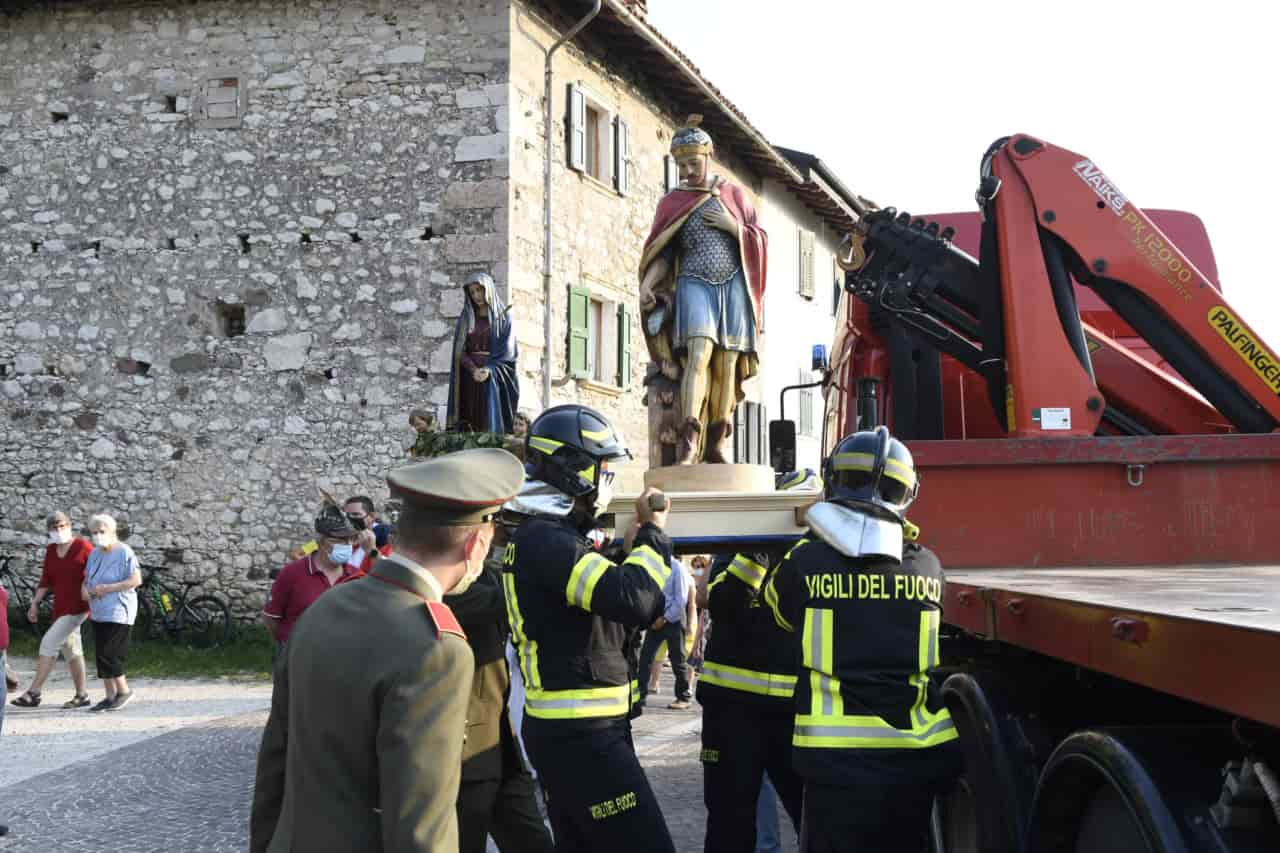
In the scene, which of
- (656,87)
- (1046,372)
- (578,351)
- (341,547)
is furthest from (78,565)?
(656,87)

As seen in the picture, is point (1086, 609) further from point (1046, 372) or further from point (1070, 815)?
point (1046, 372)

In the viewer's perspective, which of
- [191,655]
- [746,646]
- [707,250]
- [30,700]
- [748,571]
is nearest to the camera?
[746,646]

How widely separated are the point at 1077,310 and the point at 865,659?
8.68ft

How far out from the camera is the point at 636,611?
4141 mm

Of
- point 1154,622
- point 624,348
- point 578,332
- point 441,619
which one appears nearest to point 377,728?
point 441,619

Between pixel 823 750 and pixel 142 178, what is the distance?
15522mm

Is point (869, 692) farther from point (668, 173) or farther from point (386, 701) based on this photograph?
point (668, 173)

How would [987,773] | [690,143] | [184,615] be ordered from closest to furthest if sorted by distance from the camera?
[987,773], [690,143], [184,615]

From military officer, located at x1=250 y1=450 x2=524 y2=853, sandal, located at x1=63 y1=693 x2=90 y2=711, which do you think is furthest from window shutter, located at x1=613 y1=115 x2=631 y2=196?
military officer, located at x1=250 y1=450 x2=524 y2=853

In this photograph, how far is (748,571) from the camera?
543 cm

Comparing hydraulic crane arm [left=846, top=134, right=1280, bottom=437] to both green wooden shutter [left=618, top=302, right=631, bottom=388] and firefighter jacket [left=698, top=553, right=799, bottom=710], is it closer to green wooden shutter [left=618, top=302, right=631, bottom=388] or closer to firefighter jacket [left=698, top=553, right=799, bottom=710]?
firefighter jacket [left=698, top=553, right=799, bottom=710]

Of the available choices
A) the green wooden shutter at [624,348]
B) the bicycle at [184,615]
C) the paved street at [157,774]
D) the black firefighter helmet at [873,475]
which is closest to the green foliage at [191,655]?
the bicycle at [184,615]

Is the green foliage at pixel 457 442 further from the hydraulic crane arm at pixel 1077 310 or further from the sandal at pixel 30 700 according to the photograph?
the sandal at pixel 30 700

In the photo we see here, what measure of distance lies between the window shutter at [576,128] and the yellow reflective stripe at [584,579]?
14.2 meters
